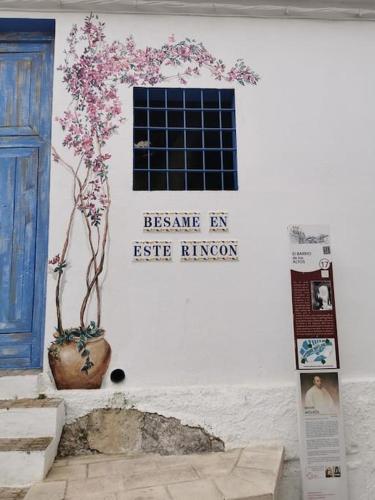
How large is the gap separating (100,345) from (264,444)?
5.10 feet

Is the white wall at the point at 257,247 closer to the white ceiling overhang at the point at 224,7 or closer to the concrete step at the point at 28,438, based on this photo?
the white ceiling overhang at the point at 224,7

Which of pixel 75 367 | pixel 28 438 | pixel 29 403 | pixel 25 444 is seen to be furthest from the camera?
pixel 75 367

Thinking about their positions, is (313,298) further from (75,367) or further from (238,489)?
(75,367)

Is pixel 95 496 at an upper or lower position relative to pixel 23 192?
lower

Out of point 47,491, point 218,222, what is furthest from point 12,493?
point 218,222

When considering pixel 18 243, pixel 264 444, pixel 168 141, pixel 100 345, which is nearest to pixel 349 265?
pixel 264 444

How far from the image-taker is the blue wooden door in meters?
3.93

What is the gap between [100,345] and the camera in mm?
3766

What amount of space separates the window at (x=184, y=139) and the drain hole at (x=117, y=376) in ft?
5.42

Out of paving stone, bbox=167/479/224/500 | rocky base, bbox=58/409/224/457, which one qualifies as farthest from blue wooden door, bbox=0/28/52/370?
paving stone, bbox=167/479/224/500

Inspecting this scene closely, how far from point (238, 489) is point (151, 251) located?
6.43 feet

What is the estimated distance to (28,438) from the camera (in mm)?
3281

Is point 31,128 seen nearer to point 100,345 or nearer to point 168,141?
point 168,141

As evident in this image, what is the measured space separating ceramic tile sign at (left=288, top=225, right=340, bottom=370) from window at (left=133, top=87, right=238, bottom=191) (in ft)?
2.73
